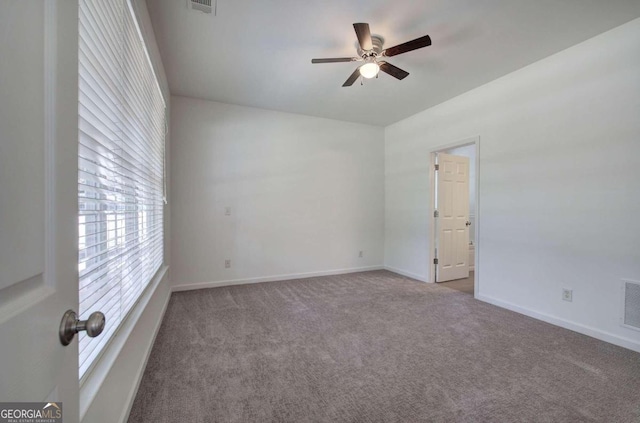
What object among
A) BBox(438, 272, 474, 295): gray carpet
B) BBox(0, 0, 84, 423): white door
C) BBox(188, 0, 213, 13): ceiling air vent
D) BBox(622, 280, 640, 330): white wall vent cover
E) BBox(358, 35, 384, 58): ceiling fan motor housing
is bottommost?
BBox(438, 272, 474, 295): gray carpet

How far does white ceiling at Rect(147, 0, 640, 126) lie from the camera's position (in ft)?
6.89

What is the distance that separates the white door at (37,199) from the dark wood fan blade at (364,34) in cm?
180

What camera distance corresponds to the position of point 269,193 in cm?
428

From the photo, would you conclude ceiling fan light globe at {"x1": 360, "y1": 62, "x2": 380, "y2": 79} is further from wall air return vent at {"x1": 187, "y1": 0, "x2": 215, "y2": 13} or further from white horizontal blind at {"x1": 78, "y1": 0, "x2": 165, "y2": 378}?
white horizontal blind at {"x1": 78, "y1": 0, "x2": 165, "y2": 378}

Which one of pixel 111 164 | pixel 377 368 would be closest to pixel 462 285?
pixel 377 368

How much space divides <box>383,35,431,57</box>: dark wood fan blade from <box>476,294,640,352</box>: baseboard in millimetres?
2891

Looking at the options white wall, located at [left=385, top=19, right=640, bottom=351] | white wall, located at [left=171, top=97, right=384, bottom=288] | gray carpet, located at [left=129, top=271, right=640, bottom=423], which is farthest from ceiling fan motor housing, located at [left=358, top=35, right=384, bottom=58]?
gray carpet, located at [left=129, top=271, right=640, bottom=423]

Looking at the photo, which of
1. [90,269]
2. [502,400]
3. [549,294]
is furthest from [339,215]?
[90,269]

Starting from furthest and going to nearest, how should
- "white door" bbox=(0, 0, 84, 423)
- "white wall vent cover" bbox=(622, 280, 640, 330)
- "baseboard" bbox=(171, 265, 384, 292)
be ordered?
1. "baseboard" bbox=(171, 265, 384, 292)
2. "white wall vent cover" bbox=(622, 280, 640, 330)
3. "white door" bbox=(0, 0, 84, 423)

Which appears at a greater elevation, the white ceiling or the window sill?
the white ceiling

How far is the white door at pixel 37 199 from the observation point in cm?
43

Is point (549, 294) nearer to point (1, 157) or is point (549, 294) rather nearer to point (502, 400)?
point (502, 400)

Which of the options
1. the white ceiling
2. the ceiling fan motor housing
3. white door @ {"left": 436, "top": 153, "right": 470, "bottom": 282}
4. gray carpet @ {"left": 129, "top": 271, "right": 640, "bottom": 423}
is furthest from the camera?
white door @ {"left": 436, "top": 153, "right": 470, "bottom": 282}

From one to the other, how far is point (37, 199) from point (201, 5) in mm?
2214
